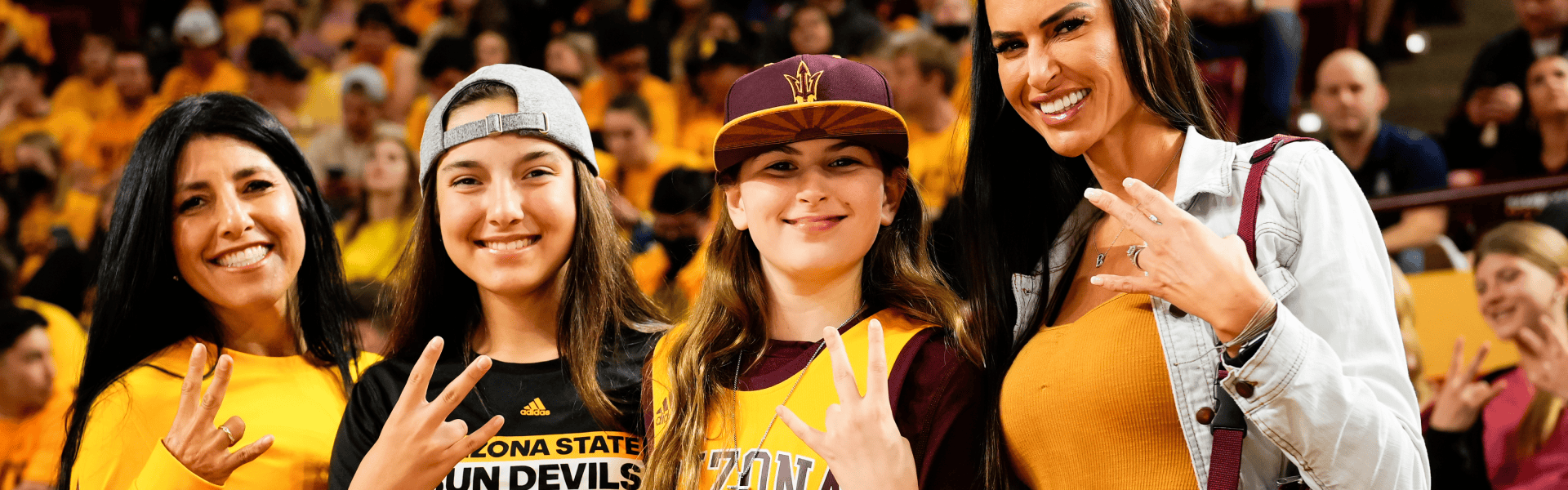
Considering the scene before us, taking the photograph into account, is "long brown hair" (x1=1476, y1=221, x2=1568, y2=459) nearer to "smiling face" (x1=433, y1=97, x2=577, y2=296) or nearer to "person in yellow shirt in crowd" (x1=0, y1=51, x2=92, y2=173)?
A: "smiling face" (x1=433, y1=97, x2=577, y2=296)

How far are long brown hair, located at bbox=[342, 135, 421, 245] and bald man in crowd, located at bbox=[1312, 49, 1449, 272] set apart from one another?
4.21m

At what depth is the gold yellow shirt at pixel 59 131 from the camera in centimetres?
918

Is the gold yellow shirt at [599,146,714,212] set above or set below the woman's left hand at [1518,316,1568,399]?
above

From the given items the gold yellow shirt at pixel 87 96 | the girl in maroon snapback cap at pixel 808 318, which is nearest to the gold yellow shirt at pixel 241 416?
the girl in maroon snapback cap at pixel 808 318

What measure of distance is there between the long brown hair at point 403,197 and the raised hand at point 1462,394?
449 cm

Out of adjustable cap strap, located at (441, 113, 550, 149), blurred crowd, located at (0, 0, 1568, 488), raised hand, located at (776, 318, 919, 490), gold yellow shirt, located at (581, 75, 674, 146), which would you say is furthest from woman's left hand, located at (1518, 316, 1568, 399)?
gold yellow shirt, located at (581, 75, 674, 146)

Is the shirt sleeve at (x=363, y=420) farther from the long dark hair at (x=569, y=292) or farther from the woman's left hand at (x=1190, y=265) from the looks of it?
the woman's left hand at (x=1190, y=265)

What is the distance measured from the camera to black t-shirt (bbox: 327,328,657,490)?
2.26 metres

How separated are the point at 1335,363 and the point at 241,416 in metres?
2.13

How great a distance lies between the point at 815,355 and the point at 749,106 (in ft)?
1.57

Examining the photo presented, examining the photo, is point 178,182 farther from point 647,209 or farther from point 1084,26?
point 647,209

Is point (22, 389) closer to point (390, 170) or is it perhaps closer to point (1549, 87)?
point (390, 170)

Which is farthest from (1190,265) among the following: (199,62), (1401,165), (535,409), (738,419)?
(199,62)

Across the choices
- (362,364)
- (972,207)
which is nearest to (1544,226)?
(972,207)
